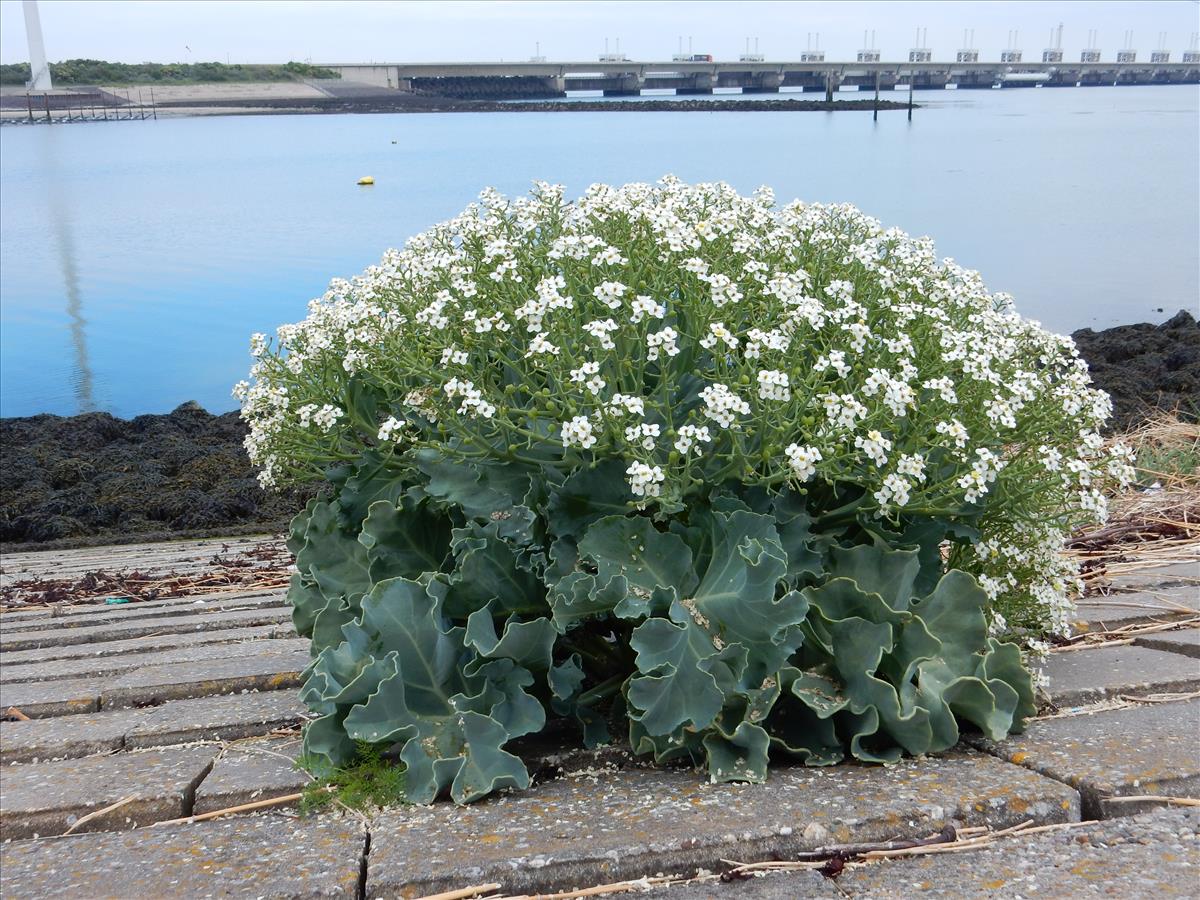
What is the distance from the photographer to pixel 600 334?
222 centimetres

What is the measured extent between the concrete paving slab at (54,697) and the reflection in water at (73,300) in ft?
29.8

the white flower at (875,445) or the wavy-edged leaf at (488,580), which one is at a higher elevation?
the white flower at (875,445)

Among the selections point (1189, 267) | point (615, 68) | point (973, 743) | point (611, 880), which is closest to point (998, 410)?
point (973, 743)

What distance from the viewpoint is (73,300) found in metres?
16.8

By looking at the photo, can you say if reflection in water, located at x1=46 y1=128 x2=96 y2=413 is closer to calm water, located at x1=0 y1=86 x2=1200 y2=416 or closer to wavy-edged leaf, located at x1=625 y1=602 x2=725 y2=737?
calm water, located at x1=0 y1=86 x2=1200 y2=416

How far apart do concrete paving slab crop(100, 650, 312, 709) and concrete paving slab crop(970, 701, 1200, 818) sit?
1.92m

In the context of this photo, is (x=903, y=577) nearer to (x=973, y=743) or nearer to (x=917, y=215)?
(x=973, y=743)

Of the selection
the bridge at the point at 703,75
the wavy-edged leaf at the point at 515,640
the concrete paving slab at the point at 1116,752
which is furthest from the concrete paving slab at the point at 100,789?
the bridge at the point at 703,75

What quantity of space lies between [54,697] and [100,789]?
996mm

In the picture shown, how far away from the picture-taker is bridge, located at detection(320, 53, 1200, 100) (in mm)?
71438

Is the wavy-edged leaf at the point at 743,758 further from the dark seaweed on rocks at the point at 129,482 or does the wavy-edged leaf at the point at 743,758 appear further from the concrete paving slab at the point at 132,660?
the dark seaweed on rocks at the point at 129,482

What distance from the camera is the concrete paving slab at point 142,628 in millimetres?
3902

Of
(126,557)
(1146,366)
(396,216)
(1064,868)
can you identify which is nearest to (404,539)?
(1064,868)

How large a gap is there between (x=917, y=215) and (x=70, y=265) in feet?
51.2
